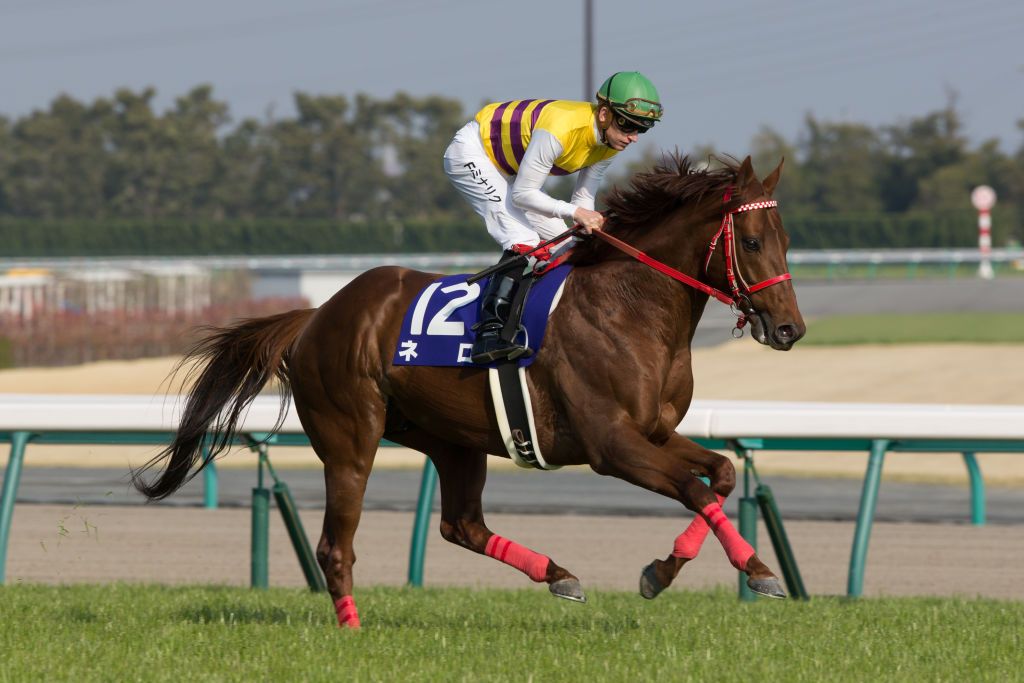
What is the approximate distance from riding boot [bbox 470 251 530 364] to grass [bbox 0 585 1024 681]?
921 mm

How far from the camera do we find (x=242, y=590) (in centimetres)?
659

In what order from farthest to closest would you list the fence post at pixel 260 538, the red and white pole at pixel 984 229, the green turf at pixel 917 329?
1. the red and white pole at pixel 984 229
2. the green turf at pixel 917 329
3. the fence post at pixel 260 538

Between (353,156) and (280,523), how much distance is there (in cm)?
5647

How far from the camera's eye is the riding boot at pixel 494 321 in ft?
17.2

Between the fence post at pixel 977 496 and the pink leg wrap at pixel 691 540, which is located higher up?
the pink leg wrap at pixel 691 540

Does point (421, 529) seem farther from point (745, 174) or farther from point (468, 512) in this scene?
point (745, 174)

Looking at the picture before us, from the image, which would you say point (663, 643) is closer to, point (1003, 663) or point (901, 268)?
point (1003, 663)

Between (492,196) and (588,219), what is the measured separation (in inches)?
18.4

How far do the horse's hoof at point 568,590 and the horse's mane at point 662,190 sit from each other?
1208 mm

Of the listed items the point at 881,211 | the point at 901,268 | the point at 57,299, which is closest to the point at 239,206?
the point at 881,211

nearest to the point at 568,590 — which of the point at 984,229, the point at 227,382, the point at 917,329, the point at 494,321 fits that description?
the point at 494,321

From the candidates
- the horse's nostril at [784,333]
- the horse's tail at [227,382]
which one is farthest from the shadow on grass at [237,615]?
the horse's nostril at [784,333]

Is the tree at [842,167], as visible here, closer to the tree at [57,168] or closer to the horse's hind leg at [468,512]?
the tree at [57,168]

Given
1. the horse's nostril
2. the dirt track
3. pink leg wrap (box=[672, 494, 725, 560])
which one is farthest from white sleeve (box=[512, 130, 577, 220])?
the dirt track
